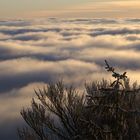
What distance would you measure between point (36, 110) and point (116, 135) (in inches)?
500

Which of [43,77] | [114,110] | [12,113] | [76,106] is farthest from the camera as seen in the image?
[43,77]

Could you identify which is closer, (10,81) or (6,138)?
(6,138)

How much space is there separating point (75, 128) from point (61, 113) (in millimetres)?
1324

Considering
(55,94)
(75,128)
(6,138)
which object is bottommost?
(6,138)

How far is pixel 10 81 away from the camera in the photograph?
192 m

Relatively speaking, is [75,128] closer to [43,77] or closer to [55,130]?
[55,130]

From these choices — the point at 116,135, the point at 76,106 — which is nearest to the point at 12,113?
the point at 76,106

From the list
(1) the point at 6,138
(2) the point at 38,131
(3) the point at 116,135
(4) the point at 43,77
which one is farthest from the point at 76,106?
(4) the point at 43,77

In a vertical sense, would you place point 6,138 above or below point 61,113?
below

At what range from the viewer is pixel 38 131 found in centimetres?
2900

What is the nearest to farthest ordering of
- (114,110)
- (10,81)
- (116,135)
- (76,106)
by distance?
(114,110), (116,135), (76,106), (10,81)

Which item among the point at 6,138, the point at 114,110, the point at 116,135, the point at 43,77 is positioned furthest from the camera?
the point at 43,77

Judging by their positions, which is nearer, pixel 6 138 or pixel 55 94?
pixel 55 94

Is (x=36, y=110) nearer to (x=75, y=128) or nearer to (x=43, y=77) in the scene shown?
(x=75, y=128)
